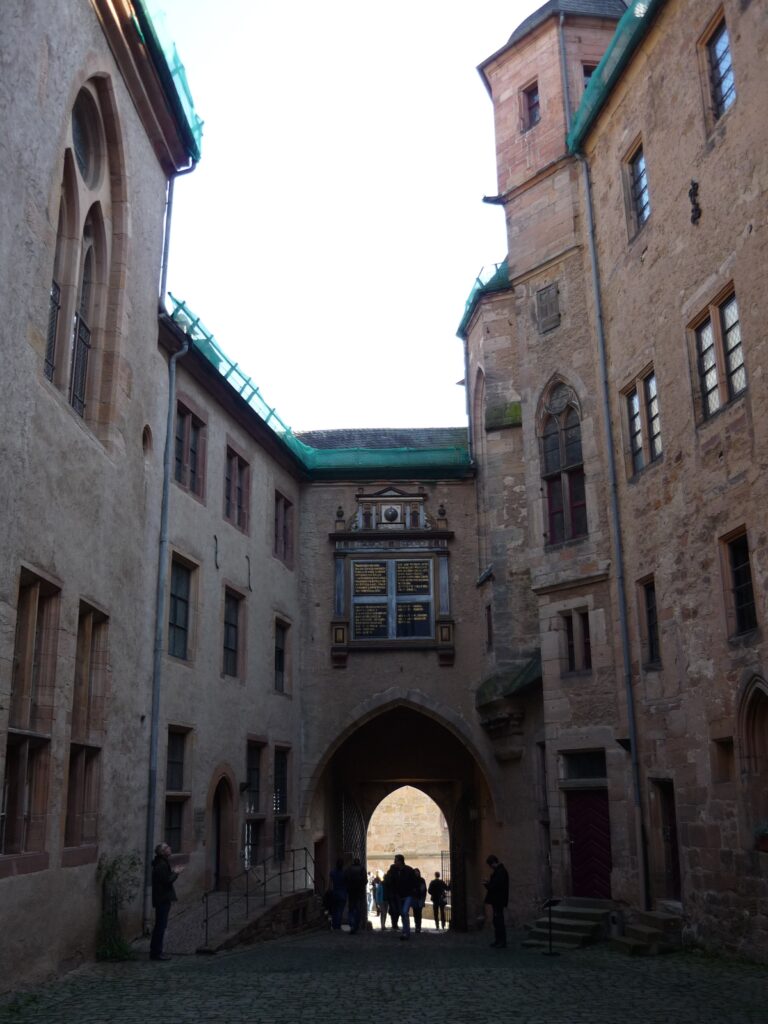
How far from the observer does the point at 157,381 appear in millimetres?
15750

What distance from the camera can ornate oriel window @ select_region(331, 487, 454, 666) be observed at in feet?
71.7

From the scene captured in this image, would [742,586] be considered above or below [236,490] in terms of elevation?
below

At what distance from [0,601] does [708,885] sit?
8.14 m

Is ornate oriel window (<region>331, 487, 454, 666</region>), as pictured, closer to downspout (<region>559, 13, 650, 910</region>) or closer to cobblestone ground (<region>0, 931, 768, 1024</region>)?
downspout (<region>559, 13, 650, 910</region>)

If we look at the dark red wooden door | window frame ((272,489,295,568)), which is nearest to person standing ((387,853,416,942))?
the dark red wooden door

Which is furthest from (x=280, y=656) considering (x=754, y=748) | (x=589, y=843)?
(x=754, y=748)

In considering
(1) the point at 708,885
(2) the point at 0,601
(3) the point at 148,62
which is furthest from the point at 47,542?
(1) the point at 708,885

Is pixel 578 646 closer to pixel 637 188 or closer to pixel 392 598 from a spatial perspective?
pixel 392 598

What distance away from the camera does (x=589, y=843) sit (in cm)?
1605

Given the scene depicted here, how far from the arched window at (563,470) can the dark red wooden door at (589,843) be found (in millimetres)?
3971

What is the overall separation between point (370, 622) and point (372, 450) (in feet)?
11.9

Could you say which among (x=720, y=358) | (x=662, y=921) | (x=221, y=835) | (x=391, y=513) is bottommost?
(x=662, y=921)

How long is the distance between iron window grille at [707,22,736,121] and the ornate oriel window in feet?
36.8

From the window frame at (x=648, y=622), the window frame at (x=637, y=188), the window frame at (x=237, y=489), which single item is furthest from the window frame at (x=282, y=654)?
the window frame at (x=637, y=188)
